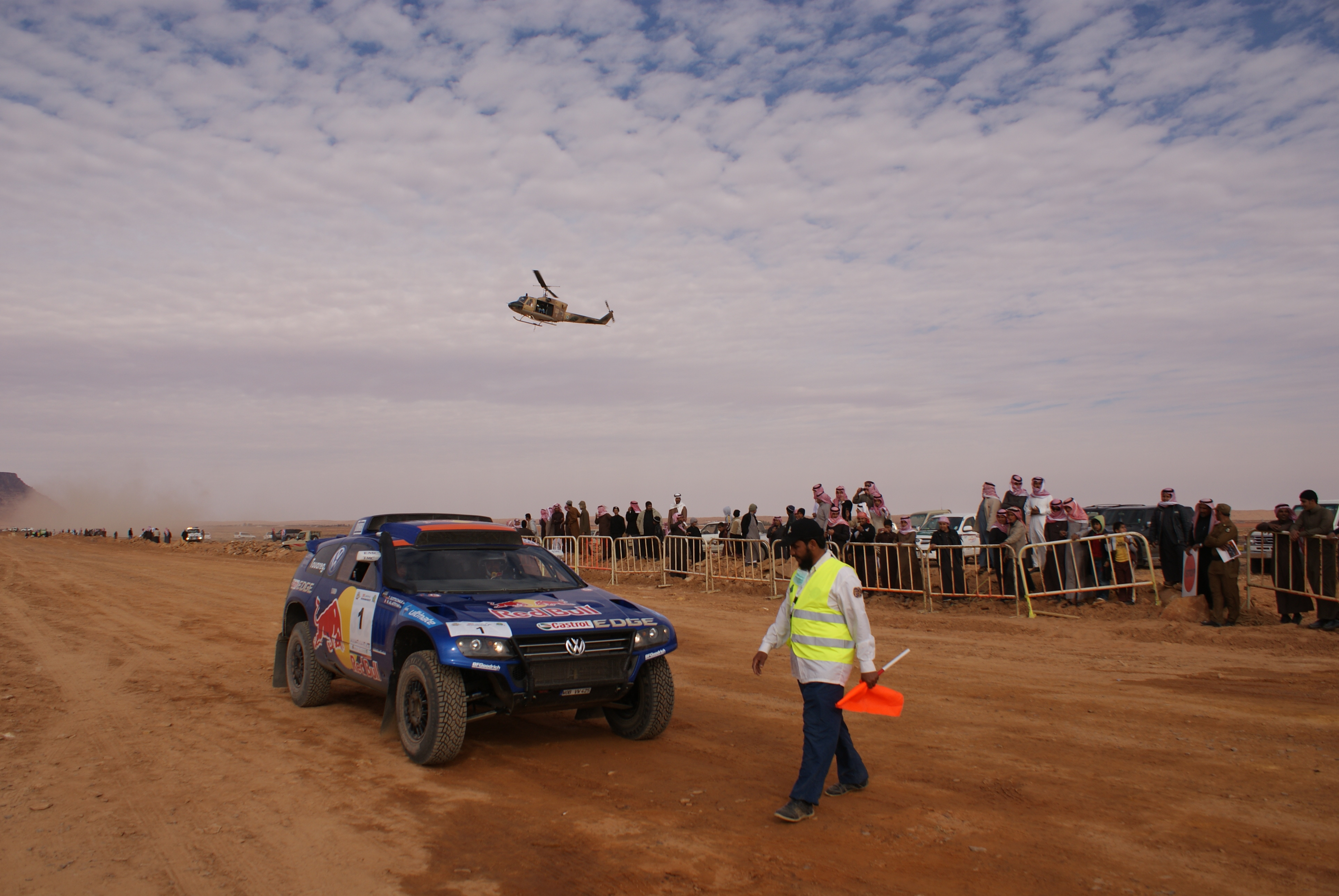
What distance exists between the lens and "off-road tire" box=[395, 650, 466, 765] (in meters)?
6.00

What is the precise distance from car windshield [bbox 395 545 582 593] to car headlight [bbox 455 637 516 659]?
1.08 meters

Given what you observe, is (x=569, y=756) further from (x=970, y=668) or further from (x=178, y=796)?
(x=970, y=668)

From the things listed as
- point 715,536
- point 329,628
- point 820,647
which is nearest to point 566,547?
point 715,536

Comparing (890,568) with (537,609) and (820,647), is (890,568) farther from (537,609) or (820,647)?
(820,647)

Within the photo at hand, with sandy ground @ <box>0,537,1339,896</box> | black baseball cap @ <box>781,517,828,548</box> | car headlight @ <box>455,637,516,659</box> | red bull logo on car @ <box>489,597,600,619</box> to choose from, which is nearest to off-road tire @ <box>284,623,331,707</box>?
sandy ground @ <box>0,537,1339,896</box>

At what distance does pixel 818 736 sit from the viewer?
16.7ft

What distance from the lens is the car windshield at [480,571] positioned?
23.6 feet

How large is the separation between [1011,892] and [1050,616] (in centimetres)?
1062

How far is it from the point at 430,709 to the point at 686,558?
1473 cm

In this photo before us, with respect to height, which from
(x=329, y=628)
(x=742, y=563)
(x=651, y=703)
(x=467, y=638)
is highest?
(x=467, y=638)

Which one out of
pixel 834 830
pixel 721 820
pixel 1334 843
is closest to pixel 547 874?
pixel 721 820

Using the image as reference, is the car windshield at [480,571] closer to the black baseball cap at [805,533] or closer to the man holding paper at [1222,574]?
the black baseball cap at [805,533]

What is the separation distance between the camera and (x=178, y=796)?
18.4 ft

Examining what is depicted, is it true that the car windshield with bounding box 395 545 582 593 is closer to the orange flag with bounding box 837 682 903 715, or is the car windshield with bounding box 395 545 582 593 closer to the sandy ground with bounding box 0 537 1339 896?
the sandy ground with bounding box 0 537 1339 896
